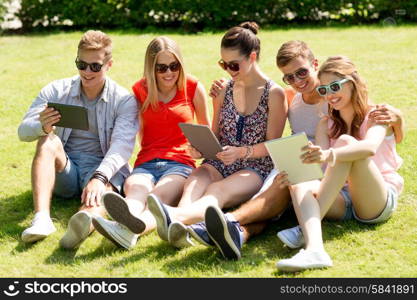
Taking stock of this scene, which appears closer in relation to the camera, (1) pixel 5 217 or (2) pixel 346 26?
(1) pixel 5 217

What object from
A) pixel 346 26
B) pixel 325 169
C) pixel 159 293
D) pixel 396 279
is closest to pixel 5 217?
pixel 159 293

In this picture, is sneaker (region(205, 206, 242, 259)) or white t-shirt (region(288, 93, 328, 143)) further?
white t-shirt (region(288, 93, 328, 143))

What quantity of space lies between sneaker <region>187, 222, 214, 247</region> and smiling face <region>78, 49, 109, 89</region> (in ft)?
5.39

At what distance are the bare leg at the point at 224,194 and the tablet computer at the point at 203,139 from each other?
240mm

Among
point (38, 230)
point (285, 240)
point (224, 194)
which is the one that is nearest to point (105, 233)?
point (38, 230)

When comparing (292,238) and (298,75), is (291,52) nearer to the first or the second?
(298,75)

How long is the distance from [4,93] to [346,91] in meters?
5.55

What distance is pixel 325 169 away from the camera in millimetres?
5305

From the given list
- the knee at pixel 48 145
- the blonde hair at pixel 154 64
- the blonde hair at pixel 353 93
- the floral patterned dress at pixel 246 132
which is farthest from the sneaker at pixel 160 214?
the blonde hair at pixel 353 93

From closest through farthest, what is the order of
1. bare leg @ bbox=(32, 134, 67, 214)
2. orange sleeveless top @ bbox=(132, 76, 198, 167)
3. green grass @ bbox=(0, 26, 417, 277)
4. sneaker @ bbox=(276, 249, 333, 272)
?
sneaker @ bbox=(276, 249, 333, 272)
green grass @ bbox=(0, 26, 417, 277)
bare leg @ bbox=(32, 134, 67, 214)
orange sleeveless top @ bbox=(132, 76, 198, 167)

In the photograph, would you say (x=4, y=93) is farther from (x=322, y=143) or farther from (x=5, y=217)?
(x=322, y=143)

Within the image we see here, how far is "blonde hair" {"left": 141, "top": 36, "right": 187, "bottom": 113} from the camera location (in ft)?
18.4

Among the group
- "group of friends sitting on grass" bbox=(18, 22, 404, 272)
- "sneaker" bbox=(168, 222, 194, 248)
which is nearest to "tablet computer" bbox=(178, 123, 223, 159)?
"group of friends sitting on grass" bbox=(18, 22, 404, 272)

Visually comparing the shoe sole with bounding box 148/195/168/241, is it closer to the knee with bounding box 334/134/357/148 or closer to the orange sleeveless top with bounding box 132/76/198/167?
the orange sleeveless top with bounding box 132/76/198/167
